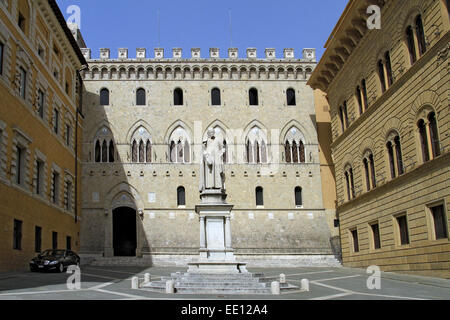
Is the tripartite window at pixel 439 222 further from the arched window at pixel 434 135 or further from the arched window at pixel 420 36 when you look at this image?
the arched window at pixel 420 36

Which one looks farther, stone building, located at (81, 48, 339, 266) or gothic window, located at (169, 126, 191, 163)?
gothic window, located at (169, 126, 191, 163)

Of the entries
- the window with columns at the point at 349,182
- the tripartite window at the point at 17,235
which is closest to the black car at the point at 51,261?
the tripartite window at the point at 17,235

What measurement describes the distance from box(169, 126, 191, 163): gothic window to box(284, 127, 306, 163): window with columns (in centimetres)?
702

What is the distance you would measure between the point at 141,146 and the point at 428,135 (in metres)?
21.0

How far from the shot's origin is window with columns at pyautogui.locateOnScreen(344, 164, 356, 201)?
29163 millimetres

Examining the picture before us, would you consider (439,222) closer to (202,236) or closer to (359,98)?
(202,236)

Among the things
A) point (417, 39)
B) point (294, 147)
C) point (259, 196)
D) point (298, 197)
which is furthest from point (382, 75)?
point (259, 196)

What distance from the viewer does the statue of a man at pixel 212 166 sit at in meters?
16.6

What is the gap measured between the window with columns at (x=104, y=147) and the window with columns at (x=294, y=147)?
1226 cm

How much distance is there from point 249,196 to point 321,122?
7678 millimetres

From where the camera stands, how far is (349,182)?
29.6 m

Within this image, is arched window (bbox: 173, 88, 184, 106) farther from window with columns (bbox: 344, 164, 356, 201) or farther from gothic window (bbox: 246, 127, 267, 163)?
window with columns (bbox: 344, 164, 356, 201)

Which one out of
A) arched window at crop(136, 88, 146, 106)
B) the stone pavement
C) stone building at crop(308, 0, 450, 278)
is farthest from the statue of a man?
arched window at crop(136, 88, 146, 106)

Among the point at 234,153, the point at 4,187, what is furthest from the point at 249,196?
the point at 4,187
